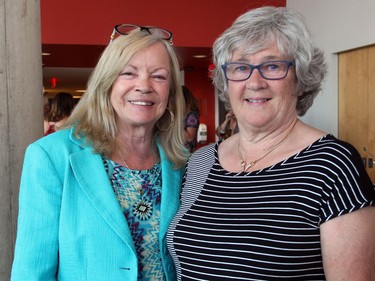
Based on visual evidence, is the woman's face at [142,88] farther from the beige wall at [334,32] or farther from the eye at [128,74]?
the beige wall at [334,32]

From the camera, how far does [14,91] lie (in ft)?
6.91

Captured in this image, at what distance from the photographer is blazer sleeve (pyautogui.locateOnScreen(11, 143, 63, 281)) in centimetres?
169

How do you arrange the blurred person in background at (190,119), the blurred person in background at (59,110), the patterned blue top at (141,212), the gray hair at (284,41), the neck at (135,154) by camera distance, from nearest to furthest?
the gray hair at (284,41) < the patterned blue top at (141,212) < the neck at (135,154) < the blurred person in background at (59,110) < the blurred person in background at (190,119)

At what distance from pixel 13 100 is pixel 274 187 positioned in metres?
1.18

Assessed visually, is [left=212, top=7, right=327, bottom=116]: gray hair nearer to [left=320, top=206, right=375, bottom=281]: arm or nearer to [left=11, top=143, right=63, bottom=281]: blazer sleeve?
[left=320, top=206, right=375, bottom=281]: arm

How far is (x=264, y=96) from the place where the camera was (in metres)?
1.72

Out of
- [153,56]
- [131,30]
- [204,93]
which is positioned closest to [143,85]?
[153,56]

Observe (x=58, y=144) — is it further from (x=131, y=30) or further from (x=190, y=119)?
(x=190, y=119)

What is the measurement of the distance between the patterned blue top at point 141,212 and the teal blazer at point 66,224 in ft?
0.29

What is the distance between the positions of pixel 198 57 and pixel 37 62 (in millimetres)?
5959

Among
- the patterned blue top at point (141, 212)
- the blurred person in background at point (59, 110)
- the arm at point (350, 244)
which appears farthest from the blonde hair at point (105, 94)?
the blurred person in background at point (59, 110)

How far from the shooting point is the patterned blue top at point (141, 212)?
1871 millimetres

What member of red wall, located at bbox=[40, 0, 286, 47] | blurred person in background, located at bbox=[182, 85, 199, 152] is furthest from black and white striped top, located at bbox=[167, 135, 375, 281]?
red wall, located at bbox=[40, 0, 286, 47]

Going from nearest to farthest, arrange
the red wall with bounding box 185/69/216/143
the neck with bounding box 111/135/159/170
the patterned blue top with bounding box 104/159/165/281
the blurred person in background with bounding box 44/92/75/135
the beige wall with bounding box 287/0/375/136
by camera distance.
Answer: the patterned blue top with bounding box 104/159/165/281 < the neck with bounding box 111/135/159/170 < the blurred person in background with bounding box 44/92/75/135 < the beige wall with bounding box 287/0/375/136 < the red wall with bounding box 185/69/216/143
